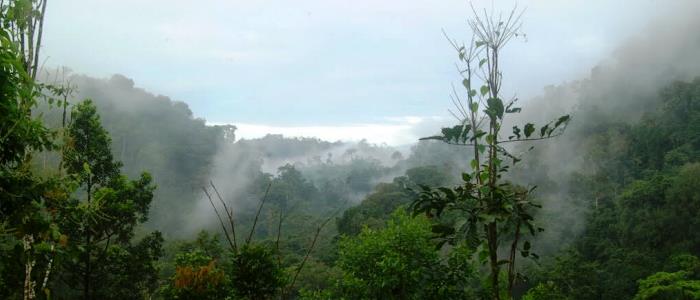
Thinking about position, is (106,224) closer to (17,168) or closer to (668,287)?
(17,168)

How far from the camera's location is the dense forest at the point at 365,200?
174 cm

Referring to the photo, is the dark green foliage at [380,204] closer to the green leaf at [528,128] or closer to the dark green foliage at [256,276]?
the dark green foliage at [256,276]

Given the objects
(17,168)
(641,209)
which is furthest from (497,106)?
(641,209)

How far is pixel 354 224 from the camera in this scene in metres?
23.9

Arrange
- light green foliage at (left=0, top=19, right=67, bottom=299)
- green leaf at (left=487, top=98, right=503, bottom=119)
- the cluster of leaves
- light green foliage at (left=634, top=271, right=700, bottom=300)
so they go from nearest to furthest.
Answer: light green foliage at (left=0, top=19, right=67, bottom=299)
green leaf at (left=487, top=98, right=503, bottom=119)
the cluster of leaves
light green foliage at (left=634, top=271, right=700, bottom=300)

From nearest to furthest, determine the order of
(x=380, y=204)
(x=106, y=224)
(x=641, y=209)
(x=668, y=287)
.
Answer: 1. (x=106, y=224)
2. (x=668, y=287)
3. (x=641, y=209)
4. (x=380, y=204)

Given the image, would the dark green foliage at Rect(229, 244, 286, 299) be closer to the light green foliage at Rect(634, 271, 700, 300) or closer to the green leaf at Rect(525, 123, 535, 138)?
the green leaf at Rect(525, 123, 535, 138)

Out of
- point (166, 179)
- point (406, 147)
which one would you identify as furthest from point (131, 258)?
point (406, 147)

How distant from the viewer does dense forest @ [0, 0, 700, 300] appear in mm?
1735

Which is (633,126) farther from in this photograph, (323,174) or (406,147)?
(406,147)

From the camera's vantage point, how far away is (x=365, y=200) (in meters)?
31.4

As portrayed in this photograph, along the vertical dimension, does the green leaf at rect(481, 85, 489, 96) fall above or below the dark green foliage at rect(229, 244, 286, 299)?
above

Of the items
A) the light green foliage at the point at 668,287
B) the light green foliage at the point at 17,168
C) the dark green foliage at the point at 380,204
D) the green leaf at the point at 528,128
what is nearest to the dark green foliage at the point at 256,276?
the light green foliage at the point at 17,168

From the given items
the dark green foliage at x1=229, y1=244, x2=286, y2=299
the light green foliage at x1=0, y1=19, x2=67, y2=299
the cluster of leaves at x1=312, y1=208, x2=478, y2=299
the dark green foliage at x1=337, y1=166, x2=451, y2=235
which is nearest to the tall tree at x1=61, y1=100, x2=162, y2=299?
the dark green foliage at x1=229, y1=244, x2=286, y2=299
